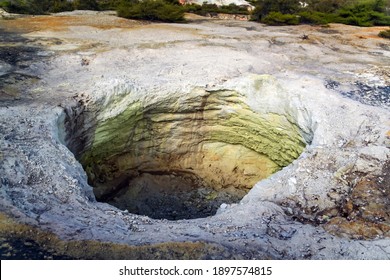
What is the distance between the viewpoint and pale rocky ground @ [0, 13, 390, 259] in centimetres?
479

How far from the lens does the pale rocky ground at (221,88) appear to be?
4.79 metres

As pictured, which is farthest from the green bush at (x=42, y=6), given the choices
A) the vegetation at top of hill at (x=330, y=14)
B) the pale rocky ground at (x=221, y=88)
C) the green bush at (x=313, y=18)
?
the green bush at (x=313, y=18)

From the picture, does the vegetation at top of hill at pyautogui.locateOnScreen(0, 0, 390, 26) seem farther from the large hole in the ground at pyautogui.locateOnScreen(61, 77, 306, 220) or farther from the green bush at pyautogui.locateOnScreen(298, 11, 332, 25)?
the large hole in the ground at pyautogui.locateOnScreen(61, 77, 306, 220)

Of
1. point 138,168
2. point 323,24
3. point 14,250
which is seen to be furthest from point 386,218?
point 323,24

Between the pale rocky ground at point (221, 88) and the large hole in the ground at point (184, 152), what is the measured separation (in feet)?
1.40

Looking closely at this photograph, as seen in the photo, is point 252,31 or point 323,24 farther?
point 323,24

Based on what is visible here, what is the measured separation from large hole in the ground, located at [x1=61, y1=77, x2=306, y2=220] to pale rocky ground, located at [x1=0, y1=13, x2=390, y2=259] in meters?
0.43

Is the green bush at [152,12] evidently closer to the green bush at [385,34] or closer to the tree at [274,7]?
the tree at [274,7]

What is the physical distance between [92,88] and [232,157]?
4417 mm

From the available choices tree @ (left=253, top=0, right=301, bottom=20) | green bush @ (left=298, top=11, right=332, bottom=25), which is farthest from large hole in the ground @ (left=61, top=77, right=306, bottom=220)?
tree @ (left=253, top=0, right=301, bottom=20)

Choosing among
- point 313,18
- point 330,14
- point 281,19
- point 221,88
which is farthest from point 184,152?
point 330,14

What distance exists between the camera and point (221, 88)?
9.39 meters
